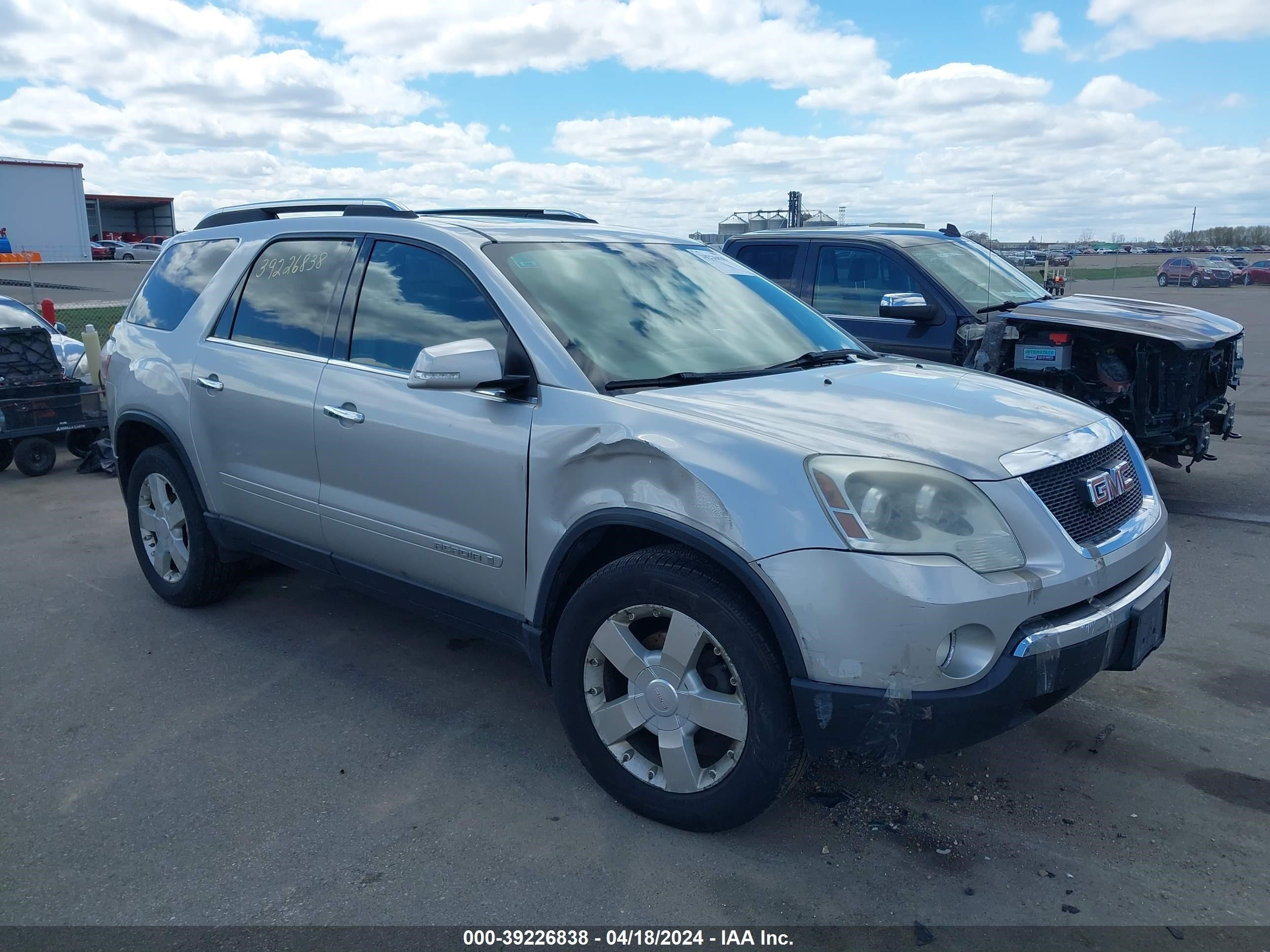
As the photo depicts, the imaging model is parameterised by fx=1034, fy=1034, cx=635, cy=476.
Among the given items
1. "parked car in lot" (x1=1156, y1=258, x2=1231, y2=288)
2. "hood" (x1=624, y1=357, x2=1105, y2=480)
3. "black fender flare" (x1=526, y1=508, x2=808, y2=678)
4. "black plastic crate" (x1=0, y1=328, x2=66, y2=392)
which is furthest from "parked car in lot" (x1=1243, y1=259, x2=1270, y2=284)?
"black fender flare" (x1=526, y1=508, x2=808, y2=678)

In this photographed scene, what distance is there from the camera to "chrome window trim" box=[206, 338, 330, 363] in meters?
4.20

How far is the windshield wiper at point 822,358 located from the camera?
12.7 ft

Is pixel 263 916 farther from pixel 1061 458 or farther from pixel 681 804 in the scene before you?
pixel 1061 458

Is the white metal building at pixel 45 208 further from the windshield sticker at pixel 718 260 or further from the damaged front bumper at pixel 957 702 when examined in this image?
the damaged front bumper at pixel 957 702

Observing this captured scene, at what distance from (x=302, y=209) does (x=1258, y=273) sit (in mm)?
50920

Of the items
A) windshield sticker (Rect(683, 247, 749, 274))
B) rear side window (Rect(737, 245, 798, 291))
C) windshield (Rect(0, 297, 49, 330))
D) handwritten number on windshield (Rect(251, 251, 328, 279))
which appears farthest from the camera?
windshield (Rect(0, 297, 49, 330))

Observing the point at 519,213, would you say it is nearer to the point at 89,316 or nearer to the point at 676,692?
the point at 676,692

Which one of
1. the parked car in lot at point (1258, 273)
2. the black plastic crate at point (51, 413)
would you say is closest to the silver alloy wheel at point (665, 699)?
the black plastic crate at point (51, 413)

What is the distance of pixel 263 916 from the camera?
2.82 metres

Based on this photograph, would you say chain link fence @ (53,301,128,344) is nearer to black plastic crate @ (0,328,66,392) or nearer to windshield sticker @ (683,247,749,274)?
black plastic crate @ (0,328,66,392)

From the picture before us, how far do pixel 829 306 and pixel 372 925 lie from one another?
644cm

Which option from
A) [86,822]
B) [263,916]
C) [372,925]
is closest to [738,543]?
[372,925]

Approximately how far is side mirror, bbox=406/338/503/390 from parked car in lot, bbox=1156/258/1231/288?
4668 cm

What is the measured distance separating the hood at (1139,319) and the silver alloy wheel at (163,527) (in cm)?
539
